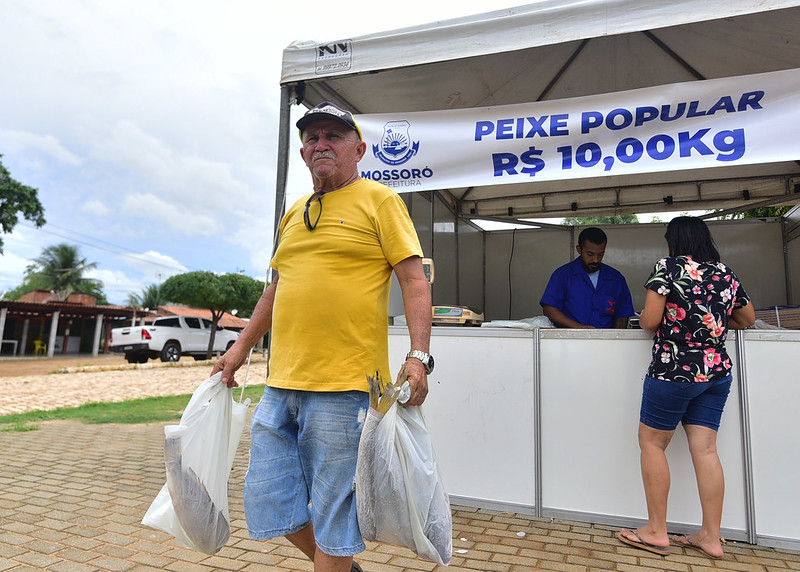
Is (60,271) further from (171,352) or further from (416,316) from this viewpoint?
(416,316)

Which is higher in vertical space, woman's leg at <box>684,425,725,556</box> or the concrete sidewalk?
woman's leg at <box>684,425,725,556</box>

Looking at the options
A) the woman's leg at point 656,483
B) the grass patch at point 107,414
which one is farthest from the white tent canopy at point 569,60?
the grass patch at point 107,414

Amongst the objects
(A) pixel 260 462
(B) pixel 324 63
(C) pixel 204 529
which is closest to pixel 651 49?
(B) pixel 324 63

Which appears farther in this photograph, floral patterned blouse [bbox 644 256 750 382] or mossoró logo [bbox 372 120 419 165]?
mossoró logo [bbox 372 120 419 165]

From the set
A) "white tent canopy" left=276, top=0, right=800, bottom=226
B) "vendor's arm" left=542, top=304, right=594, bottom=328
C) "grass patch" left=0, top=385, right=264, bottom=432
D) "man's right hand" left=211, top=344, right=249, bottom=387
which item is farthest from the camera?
"grass patch" left=0, top=385, right=264, bottom=432

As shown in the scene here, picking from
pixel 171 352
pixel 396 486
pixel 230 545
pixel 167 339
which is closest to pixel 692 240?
pixel 396 486

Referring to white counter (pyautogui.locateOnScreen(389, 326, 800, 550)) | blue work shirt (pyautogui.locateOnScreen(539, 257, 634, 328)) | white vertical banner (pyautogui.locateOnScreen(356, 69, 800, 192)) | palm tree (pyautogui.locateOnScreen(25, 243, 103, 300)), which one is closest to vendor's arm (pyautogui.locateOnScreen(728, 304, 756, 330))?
white counter (pyautogui.locateOnScreen(389, 326, 800, 550))

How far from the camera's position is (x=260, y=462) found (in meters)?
1.89

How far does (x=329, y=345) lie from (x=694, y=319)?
196cm

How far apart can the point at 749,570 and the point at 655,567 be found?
1.41ft

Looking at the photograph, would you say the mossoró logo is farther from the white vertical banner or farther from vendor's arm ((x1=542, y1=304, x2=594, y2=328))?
vendor's arm ((x1=542, y1=304, x2=594, y2=328))

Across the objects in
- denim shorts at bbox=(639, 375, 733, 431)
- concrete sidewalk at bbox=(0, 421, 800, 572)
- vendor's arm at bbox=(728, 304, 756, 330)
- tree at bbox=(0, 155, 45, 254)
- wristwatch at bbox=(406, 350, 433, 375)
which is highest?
tree at bbox=(0, 155, 45, 254)

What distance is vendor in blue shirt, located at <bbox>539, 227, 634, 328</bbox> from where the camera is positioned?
400 cm

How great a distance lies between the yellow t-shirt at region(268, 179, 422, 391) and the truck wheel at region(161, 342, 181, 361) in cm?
1939
